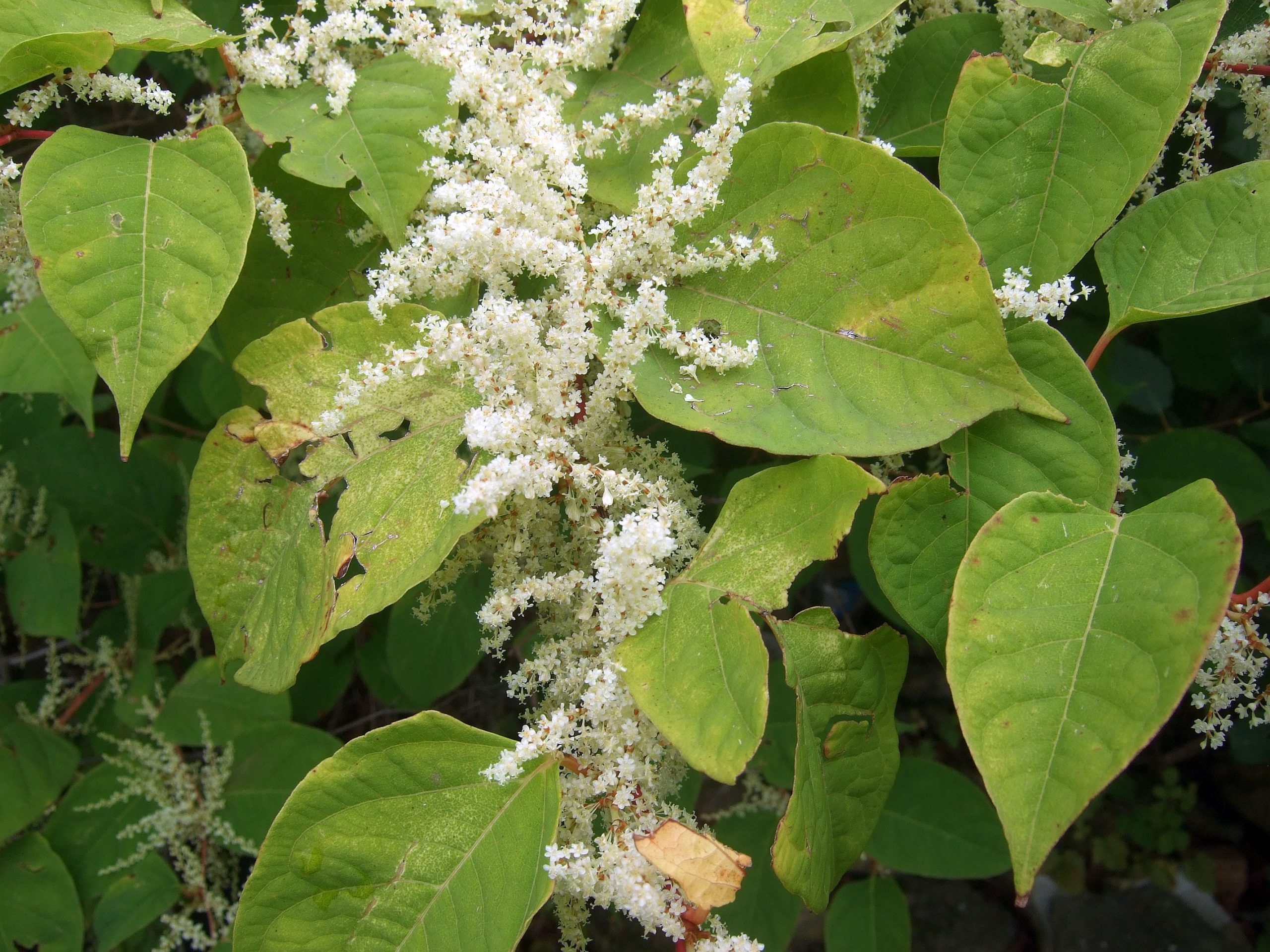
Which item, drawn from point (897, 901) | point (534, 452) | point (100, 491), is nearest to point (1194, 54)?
point (534, 452)

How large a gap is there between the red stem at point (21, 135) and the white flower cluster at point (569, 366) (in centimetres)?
52

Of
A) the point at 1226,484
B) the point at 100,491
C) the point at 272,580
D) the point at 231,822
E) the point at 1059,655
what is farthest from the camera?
the point at 100,491

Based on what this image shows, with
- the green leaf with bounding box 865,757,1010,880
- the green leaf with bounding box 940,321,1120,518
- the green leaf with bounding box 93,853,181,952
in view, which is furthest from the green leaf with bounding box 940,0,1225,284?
the green leaf with bounding box 93,853,181,952

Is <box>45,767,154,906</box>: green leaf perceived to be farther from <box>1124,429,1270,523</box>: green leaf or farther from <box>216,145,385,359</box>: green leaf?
<box>1124,429,1270,523</box>: green leaf

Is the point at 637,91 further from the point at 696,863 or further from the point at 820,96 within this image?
the point at 696,863

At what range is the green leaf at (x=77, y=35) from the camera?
1.10m

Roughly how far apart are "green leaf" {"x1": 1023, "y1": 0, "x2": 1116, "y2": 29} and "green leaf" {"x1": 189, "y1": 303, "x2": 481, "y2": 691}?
0.92 metres

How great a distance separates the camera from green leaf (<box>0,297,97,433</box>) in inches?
71.6

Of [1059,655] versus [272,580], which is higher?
[1059,655]

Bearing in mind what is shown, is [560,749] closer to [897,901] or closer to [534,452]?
[534,452]

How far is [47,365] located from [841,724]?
1784 mm

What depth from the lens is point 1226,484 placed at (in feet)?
6.30

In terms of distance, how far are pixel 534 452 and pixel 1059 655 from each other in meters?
0.60

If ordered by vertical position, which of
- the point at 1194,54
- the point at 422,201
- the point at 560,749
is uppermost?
the point at 1194,54
